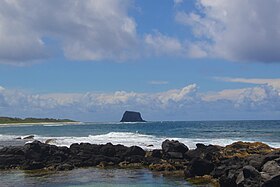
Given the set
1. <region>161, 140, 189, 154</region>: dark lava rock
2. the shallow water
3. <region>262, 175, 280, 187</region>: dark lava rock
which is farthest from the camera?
<region>161, 140, 189, 154</region>: dark lava rock

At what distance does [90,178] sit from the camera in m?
29.7

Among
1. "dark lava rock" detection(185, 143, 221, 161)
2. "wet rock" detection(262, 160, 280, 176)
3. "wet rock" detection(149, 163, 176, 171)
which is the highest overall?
"dark lava rock" detection(185, 143, 221, 161)

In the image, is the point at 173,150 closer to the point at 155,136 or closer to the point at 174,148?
the point at 174,148

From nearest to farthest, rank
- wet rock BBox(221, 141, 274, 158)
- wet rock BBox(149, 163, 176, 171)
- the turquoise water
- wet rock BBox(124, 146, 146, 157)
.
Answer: wet rock BBox(149, 163, 176, 171) < wet rock BBox(221, 141, 274, 158) < wet rock BBox(124, 146, 146, 157) < the turquoise water

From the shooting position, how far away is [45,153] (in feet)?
130

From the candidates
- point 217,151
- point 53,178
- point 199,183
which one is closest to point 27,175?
point 53,178

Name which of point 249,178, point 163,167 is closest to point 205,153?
point 163,167

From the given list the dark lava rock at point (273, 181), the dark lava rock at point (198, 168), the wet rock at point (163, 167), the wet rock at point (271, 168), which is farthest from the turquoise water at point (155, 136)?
the dark lava rock at point (273, 181)

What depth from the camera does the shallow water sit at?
89.2 ft

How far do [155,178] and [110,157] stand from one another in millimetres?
9863

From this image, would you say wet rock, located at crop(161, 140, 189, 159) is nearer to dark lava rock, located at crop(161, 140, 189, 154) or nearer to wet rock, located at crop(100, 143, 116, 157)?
dark lava rock, located at crop(161, 140, 189, 154)

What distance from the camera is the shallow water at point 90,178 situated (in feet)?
89.2

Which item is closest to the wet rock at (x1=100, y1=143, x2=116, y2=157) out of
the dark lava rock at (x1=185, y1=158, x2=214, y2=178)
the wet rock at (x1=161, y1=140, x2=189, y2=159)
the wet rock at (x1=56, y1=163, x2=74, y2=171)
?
the wet rock at (x1=56, y1=163, x2=74, y2=171)

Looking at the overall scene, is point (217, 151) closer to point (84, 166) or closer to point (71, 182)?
point (84, 166)
